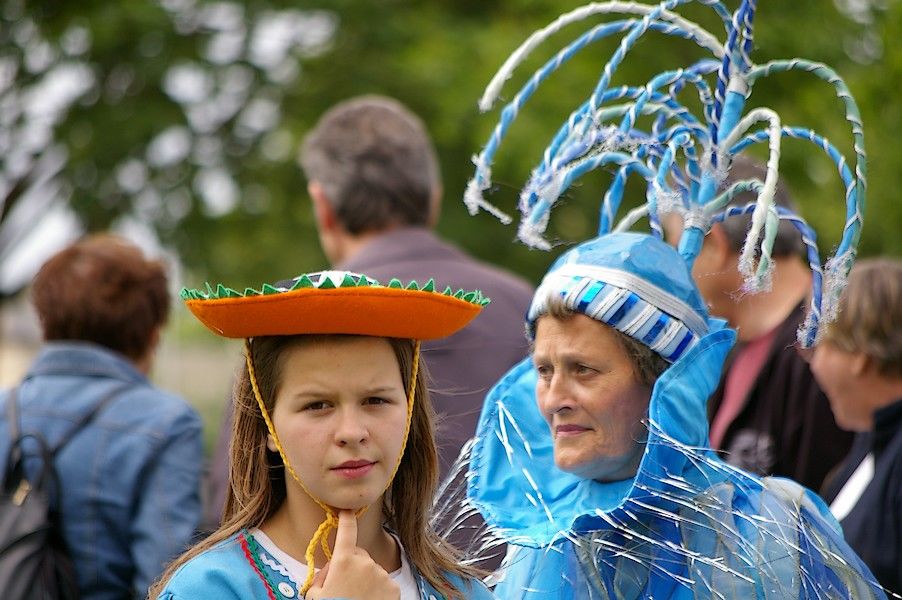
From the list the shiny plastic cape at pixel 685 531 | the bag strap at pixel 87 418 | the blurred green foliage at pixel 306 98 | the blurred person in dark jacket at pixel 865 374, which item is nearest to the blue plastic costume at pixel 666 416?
the shiny plastic cape at pixel 685 531

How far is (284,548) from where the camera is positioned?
241 centimetres

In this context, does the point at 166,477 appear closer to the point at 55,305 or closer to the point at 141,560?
the point at 141,560

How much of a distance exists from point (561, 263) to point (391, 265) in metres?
1.37

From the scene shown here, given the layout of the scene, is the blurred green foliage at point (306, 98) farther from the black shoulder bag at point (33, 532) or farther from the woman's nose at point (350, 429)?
the woman's nose at point (350, 429)

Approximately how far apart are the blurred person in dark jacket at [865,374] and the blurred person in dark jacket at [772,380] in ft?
0.62

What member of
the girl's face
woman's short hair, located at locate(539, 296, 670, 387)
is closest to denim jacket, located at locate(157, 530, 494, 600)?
the girl's face

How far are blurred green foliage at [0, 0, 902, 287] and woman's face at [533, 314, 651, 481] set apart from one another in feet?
15.2

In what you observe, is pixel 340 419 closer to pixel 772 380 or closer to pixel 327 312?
pixel 327 312

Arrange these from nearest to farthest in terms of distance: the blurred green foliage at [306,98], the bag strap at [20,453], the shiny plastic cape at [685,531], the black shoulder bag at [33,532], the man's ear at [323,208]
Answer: the shiny plastic cape at [685,531] < the black shoulder bag at [33,532] < the bag strap at [20,453] < the man's ear at [323,208] < the blurred green foliage at [306,98]

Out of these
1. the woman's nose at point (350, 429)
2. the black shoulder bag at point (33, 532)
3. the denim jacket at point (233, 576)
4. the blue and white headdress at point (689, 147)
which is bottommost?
the black shoulder bag at point (33, 532)

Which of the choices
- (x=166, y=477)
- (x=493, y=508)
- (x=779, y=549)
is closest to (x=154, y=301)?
(x=166, y=477)

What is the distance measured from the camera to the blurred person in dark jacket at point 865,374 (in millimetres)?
3830

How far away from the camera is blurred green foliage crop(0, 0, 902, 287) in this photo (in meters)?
7.60

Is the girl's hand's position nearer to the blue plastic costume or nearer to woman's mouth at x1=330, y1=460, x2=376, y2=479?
woman's mouth at x1=330, y1=460, x2=376, y2=479
